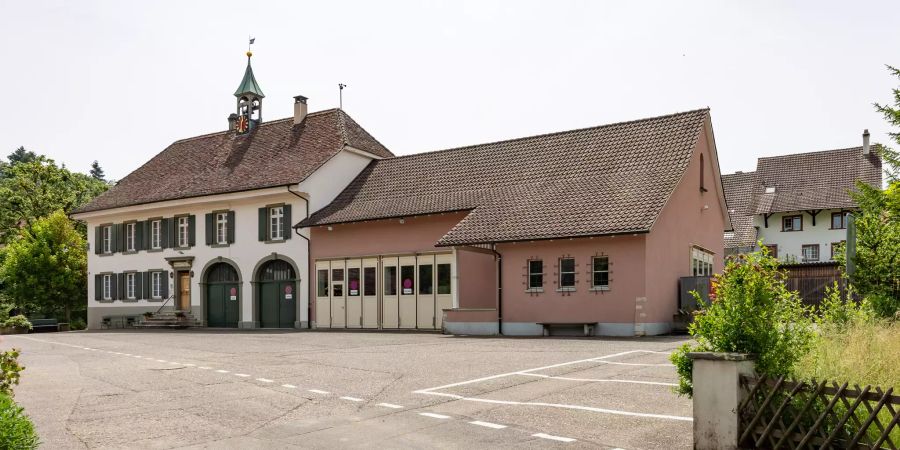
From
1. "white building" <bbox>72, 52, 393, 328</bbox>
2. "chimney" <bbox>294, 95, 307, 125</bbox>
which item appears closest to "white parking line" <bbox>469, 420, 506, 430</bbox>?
"white building" <bbox>72, 52, 393, 328</bbox>

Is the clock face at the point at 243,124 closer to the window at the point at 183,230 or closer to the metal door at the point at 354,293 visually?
the window at the point at 183,230

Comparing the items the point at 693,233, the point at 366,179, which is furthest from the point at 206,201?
the point at 693,233

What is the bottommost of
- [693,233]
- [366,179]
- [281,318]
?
[281,318]

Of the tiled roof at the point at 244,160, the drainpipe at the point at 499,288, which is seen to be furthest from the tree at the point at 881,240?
the tiled roof at the point at 244,160

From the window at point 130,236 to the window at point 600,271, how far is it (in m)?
25.6

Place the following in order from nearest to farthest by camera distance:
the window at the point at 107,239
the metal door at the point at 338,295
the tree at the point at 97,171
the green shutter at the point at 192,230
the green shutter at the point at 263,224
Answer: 1. the metal door at the point at 338,295
2. the green shutter at the point at 263,224
3. the green shutter at the point at 192,230
4. the window at the point at 107,239
5. the tree at the point at 97,171

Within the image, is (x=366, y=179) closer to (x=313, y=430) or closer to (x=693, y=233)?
(x=693, y=233)

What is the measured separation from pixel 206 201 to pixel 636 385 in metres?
28.0

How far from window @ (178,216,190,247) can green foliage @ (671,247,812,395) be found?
3274 centimetres

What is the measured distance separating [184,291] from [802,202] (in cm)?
3785

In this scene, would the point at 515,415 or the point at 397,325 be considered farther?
the point at 397,325

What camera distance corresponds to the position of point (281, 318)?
34188 mm

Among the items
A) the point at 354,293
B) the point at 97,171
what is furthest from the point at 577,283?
the point at 97,171

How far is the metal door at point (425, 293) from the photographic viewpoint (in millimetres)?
29406
